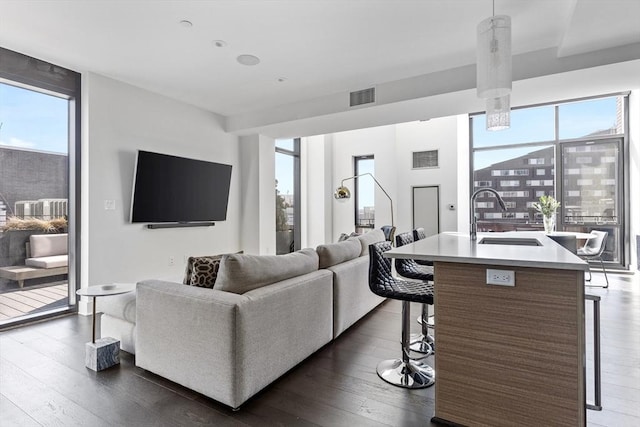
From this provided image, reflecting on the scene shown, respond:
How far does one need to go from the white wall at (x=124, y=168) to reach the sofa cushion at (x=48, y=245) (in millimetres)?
218

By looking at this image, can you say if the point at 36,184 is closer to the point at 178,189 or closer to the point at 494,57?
the point at 178,189

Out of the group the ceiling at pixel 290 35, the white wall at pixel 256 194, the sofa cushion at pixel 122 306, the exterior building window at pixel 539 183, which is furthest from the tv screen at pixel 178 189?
the exterior building window at pixel 539 183

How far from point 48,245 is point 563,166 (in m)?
8.10

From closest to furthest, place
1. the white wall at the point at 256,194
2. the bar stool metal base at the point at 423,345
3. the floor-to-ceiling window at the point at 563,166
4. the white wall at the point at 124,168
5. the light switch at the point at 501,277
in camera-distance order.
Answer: the light switch at the point at 501,277, the bar stool metal base at the point at 423,345, the white wall at the point at 124,168, the white wall at the point at 256,194, the floor-to-ceiling window at the point at 563,166

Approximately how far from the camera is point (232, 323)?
6.17ft

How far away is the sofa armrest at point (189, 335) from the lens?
191 centimetres

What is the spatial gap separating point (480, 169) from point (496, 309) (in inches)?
240

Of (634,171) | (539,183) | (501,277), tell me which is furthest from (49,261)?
(634,171)

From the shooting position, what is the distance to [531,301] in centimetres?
159

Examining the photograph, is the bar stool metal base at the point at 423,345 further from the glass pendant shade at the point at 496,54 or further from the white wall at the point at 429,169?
the white wall at the point at 429,169

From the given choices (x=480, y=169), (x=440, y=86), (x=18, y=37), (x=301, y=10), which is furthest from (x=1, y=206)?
(x=480, y=169)

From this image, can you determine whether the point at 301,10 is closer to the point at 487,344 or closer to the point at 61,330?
the point at 487,344

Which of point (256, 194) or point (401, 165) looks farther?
point (401, 165)

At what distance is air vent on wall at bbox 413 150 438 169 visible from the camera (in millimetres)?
7151
